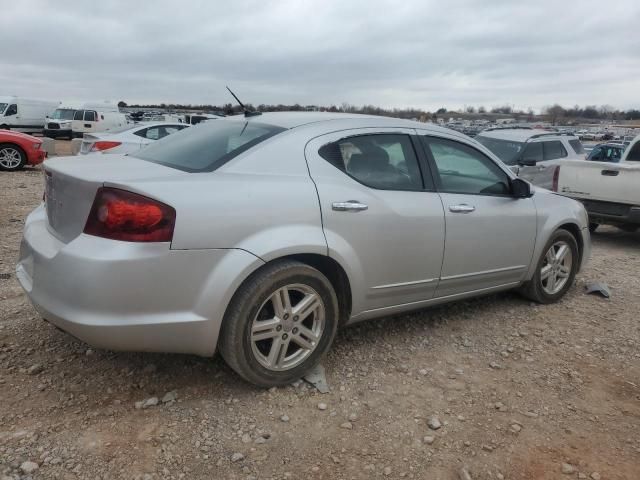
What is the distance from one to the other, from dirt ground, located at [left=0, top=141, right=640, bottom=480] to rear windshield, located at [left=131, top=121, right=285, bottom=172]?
4.01 ft

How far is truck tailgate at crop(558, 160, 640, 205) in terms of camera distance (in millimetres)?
7355

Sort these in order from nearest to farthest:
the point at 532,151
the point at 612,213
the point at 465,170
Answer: the point at 465,170
the point at 612,213
the point at 532,151

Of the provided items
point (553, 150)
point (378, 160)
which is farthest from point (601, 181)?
point (378, 160)

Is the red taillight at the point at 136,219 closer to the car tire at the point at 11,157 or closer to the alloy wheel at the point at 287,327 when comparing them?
the alloy wheel at the point at 287,327

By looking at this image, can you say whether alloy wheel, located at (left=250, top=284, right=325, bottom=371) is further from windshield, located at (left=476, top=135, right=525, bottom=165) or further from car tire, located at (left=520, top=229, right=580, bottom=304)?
windshield, located at (left=476, top=135, right=525, bottom=165)

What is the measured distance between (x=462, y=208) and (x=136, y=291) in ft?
7.44

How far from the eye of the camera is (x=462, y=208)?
12.6ft

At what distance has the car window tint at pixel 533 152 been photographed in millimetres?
10292

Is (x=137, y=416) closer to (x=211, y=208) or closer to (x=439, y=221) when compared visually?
(x=211, y=208)

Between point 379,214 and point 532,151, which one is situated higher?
point 532,151

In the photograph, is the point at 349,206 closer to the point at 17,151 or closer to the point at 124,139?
the point at 124,139

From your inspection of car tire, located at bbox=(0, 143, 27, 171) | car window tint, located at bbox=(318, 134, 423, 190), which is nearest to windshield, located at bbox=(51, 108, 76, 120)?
car tire, located at bbox=(0, 143, 27, 171)

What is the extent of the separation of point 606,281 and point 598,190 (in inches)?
96.7

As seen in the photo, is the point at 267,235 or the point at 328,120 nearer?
the point at 267,235
